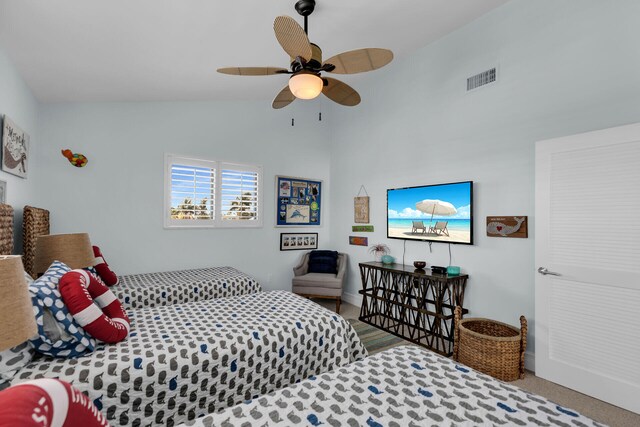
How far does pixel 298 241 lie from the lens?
16.4 ft

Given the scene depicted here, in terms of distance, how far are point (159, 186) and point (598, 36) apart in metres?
4.51

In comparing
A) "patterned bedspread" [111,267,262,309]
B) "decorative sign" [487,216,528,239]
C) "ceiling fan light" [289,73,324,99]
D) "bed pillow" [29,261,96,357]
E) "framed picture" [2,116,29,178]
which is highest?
"ceiling fan light" [289,73,324,99]

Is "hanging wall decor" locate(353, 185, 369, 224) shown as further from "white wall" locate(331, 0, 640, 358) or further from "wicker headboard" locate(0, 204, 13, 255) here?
"wicker headboard" locate(0, 204, 13, 255)

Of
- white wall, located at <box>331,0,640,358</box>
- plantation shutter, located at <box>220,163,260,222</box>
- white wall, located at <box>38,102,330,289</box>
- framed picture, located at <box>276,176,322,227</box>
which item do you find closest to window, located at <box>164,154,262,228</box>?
plantation shutter, located at <box>220,163,260,222</box>

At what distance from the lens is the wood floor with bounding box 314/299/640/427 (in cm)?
208

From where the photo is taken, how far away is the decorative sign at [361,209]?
4594 millimetres

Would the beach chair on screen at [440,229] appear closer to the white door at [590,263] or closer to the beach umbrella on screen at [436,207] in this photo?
the beach umbrella on screen at [436,207]

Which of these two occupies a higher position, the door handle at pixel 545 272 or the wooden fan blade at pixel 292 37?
the wooden fan blade at pixel 292 37

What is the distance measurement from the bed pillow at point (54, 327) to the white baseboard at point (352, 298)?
358 centimetres

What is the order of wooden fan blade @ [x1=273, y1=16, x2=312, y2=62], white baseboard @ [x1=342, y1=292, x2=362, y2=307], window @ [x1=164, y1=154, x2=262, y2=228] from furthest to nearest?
white baseboard @ [x1=342, y1=292, x2=362, y2=307]
window @ [x1=164, y1=154, x2=262, y2=228]
wooden fan blade @ [x1=273, y1=16, x2=312, y2=62]

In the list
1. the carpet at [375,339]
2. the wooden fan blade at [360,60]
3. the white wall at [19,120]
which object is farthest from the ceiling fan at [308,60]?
the carpet at [375,339]

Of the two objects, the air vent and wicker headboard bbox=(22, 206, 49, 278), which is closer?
wicker headboard bbox=(22, 206, 49, 278)

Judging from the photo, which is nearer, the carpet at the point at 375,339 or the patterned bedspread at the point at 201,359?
the patterned bedspread at the point at 201,359

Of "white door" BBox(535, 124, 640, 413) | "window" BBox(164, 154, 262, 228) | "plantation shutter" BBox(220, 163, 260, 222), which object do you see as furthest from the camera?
"plantation shutter" BBox(220, 163, 260, 222)
